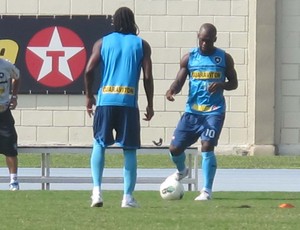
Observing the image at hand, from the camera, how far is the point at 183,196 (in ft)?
42.1

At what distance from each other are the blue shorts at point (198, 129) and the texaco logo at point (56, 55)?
957cm

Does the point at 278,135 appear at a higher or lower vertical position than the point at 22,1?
lower

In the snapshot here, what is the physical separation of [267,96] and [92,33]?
11.3 ft

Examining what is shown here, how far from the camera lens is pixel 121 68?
11.0 m

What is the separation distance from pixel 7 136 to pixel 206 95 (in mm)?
2711

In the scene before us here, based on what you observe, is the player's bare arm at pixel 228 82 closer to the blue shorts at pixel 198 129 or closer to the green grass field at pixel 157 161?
the blue shorts at pixel 198 129

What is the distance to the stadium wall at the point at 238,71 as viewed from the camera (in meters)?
22.0

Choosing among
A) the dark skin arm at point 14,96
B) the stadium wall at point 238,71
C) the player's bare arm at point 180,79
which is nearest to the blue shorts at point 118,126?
the player's bare arm at point 180,79

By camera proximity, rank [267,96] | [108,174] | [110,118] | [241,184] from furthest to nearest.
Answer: [267,96] < [108,174] < [241,184] < [110,118]

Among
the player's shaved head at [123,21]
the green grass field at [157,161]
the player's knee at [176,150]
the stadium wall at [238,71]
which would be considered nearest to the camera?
the player's shaved head at [123,21]

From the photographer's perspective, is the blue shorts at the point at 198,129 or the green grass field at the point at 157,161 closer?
the blue shorts at the point at 198,129

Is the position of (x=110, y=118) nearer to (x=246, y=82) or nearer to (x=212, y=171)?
(x=212, y=171)

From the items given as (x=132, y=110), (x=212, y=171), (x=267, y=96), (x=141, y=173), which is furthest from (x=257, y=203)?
(x=267, y=96)

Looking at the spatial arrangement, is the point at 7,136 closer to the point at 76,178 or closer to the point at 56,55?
the point at 76,178
